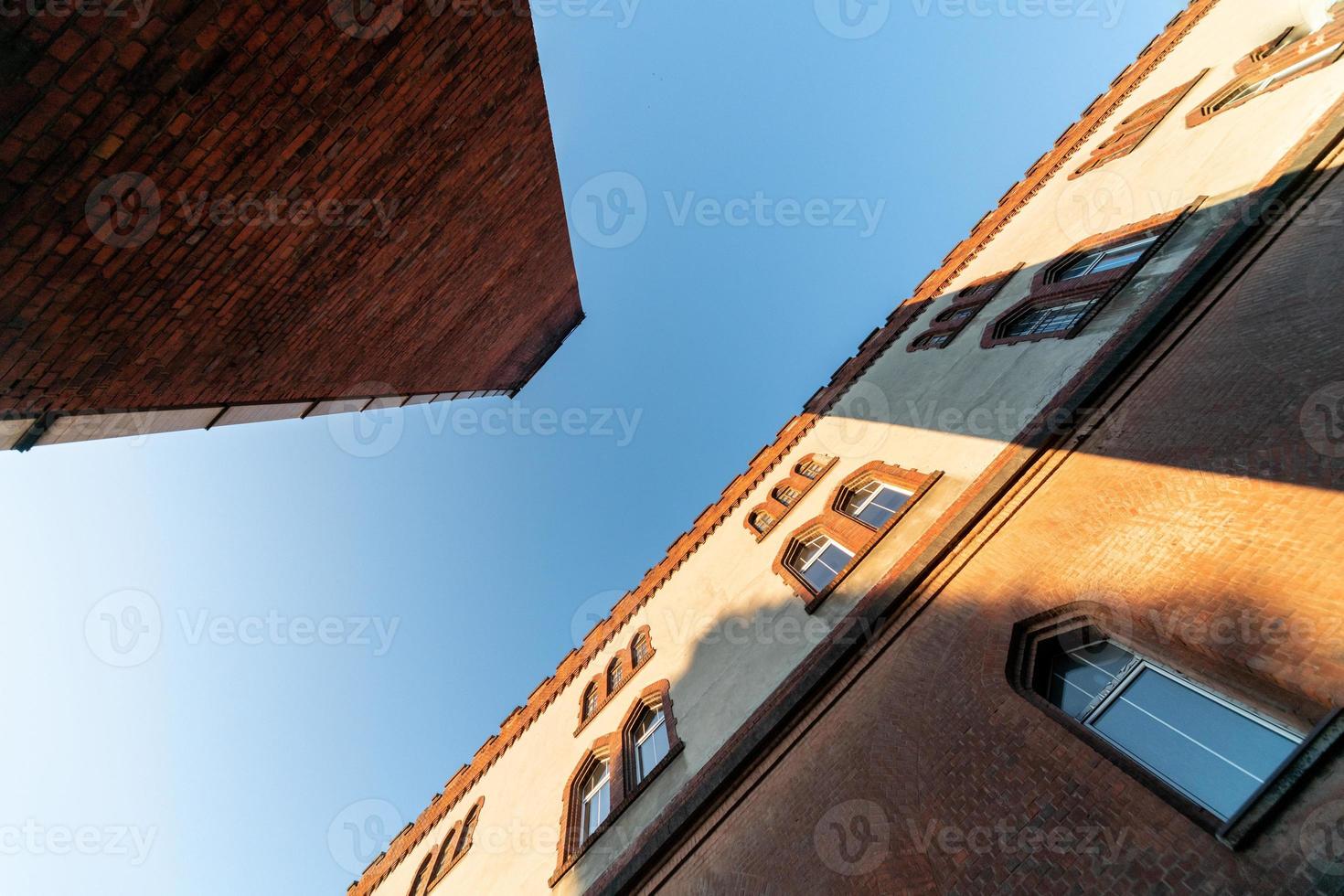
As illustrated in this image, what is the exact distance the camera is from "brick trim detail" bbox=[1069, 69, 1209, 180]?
1438cm

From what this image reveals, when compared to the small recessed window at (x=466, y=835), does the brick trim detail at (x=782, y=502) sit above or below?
above

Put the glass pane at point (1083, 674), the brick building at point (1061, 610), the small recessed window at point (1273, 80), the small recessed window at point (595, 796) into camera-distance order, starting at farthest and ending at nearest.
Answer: the small recessed window at point (1273, 80)
the small recessed window at point (595, 796)
the glass pane at point (1083, 674)
the brick building at point (1061, 610)

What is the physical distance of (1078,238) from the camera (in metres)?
12.9

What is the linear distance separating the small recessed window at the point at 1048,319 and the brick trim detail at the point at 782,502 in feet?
15.0

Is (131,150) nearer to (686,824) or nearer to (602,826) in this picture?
(686,824)

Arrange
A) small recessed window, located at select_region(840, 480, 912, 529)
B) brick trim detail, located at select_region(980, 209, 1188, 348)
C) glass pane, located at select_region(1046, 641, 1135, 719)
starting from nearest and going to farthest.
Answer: glass pane, located at select_region(1046, 641, 1135, 719) → brick trim detail, located at select_region(980, 209, 1188, 348) → small recessed window, located at select_region(840, 480, 912, 529)


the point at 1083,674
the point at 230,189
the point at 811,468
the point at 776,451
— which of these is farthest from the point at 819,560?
the point at 230,189

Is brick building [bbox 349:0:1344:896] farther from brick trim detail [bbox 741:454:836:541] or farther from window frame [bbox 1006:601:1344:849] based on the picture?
brick trim detail [bbox 741:454:836:541]

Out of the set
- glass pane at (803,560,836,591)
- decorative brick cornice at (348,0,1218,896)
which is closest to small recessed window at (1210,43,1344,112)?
decorative brick cornice at (348,0,1218,896)

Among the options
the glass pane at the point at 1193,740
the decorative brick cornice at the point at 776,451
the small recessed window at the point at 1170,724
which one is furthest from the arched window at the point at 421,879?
the glass pane at the point at 1193,740

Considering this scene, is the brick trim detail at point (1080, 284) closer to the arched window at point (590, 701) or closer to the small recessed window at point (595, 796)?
the small recessed window at point (595, 796)

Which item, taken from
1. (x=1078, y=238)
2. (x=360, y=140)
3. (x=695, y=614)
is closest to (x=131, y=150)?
(x=360, y=140)

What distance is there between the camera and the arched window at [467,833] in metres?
13.3

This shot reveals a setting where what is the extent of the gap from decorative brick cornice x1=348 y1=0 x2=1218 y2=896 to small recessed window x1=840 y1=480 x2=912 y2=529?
4860mm
